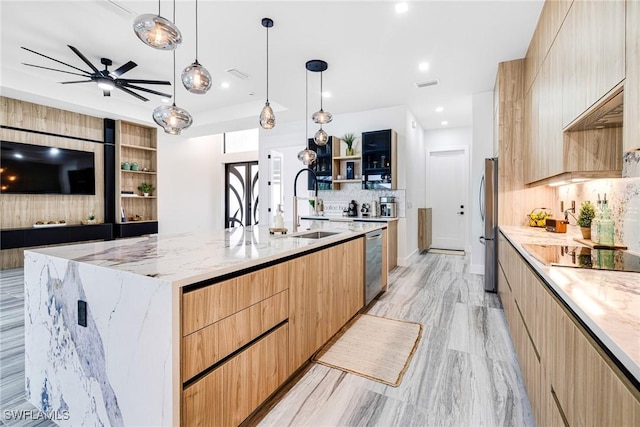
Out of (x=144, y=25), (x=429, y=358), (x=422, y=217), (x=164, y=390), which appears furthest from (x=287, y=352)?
(x=422, y=217)

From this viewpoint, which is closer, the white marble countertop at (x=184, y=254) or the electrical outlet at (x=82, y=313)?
the white marble countertop at (x=184, y=254)

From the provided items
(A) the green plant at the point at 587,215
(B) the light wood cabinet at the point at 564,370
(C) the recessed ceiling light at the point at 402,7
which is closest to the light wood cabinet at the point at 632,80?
(B) the light wood cabinet at the point at 564,370

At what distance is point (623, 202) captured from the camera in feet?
6.59

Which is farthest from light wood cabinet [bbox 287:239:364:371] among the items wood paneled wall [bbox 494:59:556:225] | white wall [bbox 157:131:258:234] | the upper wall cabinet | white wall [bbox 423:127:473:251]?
white wall [bbox 157:131:258:234]

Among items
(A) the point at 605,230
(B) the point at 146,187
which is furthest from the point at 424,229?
(B) the point at 146,187

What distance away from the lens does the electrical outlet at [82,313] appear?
136 centimetres

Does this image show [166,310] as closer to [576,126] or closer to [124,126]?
[576,126]

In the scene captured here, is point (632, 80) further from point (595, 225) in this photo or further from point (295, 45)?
point (295, 45)

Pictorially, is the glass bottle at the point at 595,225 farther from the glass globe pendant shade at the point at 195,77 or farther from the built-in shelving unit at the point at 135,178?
the built-in shelving unit at the point at 135,178

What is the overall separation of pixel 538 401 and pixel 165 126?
2.87 m

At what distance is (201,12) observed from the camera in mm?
2787

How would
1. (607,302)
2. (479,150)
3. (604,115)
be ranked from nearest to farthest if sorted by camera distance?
(607,302)
(604,115)
(479,150)

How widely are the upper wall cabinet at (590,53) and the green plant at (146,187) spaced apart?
7.15 m

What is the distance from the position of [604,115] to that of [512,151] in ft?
6.56
